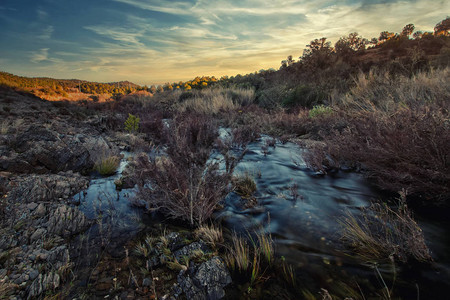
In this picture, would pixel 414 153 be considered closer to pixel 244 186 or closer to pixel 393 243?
pixel 393 243

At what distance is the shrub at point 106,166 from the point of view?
507cm

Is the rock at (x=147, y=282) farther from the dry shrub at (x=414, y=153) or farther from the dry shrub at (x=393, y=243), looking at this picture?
the dry shrub at (x=414, y=153)

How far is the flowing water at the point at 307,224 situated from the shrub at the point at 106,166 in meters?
0.20

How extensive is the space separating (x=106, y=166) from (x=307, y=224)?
4.57 meters

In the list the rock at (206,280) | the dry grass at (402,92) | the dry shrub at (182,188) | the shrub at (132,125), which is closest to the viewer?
the rock at (206,280)

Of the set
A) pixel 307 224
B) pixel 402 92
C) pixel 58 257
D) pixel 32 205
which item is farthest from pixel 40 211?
pixel 402 92

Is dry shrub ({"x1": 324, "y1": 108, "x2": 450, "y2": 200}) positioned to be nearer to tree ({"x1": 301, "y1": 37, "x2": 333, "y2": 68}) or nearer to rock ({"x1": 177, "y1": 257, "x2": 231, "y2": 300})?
rock ({"x1": 177, "y1": 257, "x2": 231, "y2": 300})

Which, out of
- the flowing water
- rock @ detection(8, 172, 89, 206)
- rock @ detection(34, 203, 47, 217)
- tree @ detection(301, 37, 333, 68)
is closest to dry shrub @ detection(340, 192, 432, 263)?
the flowing water

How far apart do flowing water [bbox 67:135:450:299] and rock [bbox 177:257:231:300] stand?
742 mm

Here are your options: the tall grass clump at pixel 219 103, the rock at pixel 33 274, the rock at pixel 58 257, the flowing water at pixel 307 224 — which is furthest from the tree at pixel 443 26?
the rock at pixel 33 274

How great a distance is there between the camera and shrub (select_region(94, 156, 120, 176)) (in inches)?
200

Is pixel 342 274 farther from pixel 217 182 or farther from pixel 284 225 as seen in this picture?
pixel 217 182

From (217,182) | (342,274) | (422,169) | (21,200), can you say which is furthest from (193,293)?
(422,169)

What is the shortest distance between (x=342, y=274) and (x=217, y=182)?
203 centimetres
